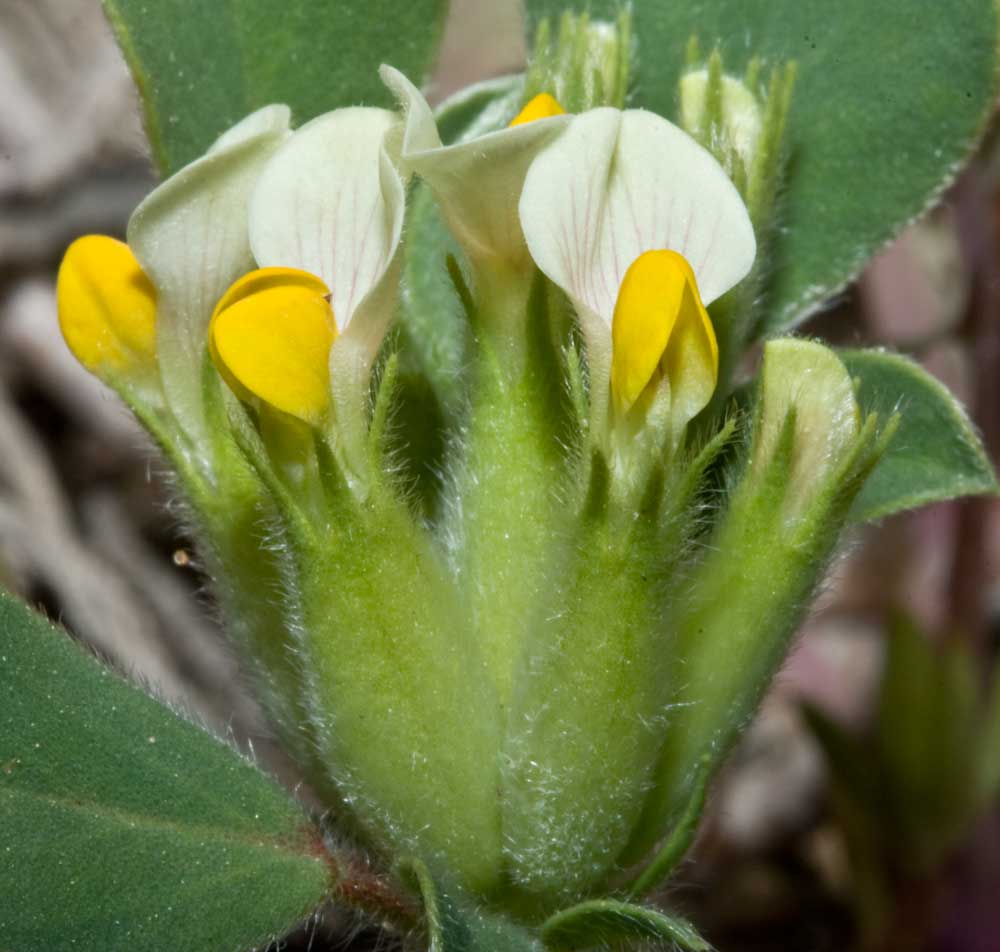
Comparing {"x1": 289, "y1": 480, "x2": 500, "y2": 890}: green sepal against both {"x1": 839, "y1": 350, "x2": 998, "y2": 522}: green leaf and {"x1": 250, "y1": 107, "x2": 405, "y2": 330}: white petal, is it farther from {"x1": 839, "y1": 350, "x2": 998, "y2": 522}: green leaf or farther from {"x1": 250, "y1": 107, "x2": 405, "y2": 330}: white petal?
{"x1": 839, "y1": 350, "x2": 998, "y2": 522}: green leaf

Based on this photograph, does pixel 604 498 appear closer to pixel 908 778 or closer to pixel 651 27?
pixel 651 27

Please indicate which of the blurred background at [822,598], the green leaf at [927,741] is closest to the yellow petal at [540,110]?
the blurred background at [822,598]

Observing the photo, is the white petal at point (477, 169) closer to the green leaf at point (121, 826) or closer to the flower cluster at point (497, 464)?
the flower cluster at point (497, 464)

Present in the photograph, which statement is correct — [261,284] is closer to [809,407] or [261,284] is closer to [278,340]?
[278,340]

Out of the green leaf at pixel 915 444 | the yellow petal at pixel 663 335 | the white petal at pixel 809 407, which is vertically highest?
the yellow petal at pixel 663 335

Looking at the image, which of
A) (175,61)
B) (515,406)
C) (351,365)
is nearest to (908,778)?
(515,406)

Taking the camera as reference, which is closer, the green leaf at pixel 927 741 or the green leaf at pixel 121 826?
the green leaf at pixel 121 826

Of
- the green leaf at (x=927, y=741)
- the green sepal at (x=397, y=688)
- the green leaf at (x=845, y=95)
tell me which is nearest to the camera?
the green sepal at (x=397, y=688)

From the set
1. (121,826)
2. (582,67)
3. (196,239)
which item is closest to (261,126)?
(196,239)
